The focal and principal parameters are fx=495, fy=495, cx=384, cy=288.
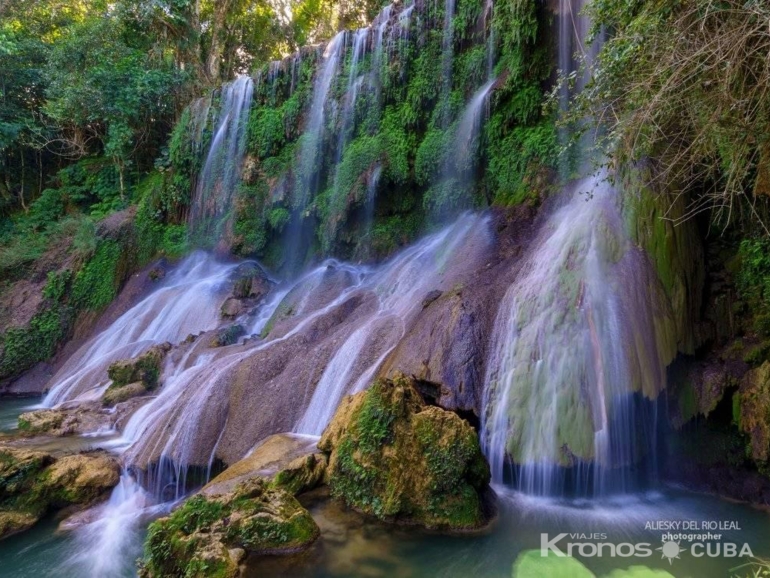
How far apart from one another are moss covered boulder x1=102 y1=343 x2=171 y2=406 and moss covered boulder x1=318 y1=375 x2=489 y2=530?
17.4 feet

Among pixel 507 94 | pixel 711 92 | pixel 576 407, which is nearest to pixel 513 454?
pixel 576 407

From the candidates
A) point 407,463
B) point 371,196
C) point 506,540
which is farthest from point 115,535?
point 371,196

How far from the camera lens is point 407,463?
5027 millimetres

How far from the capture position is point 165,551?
409cm

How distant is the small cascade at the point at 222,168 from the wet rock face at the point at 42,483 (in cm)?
922

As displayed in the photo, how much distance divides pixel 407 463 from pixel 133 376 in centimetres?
650

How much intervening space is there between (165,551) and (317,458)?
1.82 meters

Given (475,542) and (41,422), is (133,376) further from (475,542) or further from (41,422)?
(475,542)

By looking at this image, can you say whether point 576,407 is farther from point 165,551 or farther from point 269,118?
point 269,118

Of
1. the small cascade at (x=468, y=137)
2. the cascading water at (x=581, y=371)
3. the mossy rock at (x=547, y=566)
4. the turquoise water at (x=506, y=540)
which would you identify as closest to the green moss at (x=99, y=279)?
the small cascade at (x=468, y=137)

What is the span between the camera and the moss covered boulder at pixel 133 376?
352 inches

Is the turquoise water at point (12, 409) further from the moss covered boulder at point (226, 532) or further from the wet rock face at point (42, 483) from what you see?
the moss covered boulder at point (226, 532)

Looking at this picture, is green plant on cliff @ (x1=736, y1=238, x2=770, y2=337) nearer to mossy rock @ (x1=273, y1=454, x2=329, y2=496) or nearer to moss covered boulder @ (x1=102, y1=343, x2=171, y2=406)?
mossy rock @ (x1=273, y1=454, x2=329, y2=496)

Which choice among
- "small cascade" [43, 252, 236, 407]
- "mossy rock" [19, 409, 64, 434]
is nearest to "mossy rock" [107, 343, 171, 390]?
"small cascade" [43, 252, 236, 407]
